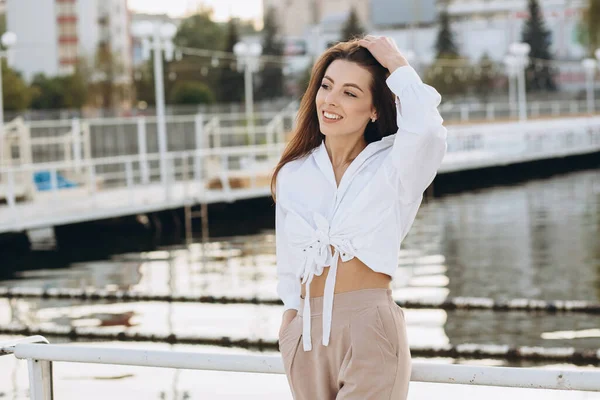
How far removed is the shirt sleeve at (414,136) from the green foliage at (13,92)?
4896 cm

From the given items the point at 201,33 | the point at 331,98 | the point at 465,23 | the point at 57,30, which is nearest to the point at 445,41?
the point at 465,23

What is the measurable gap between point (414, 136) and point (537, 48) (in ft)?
269

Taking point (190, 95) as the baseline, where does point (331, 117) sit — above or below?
above

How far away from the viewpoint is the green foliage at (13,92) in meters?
49.9

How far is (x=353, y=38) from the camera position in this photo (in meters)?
3.20

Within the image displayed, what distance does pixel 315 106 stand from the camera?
10.0 feet

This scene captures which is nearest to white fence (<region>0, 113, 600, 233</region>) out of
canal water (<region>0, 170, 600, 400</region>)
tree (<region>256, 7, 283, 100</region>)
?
canal water (<region>0, 170, 600, 400</region>)

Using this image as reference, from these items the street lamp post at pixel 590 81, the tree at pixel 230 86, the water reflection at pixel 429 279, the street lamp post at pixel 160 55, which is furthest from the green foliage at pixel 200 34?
the water reflection at pixel 429 279

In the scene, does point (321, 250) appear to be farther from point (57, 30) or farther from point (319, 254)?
point (57, 30)

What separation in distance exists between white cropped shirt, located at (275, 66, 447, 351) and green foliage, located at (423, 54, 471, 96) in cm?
6855

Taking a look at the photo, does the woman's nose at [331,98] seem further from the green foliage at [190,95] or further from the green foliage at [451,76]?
the green foliage at [451,76]

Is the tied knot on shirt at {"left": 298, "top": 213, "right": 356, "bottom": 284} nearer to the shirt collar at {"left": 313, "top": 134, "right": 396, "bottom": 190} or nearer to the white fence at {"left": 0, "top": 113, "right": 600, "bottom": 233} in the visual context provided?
the shirt collar at {"left": 313, "top": 134, "right": 396, "bottom": 190}

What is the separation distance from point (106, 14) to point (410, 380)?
8811cm

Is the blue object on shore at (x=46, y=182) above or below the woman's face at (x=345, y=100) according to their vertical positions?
below
